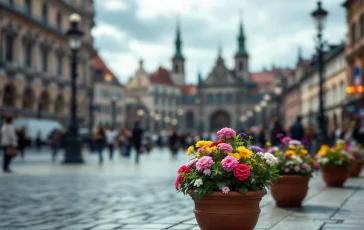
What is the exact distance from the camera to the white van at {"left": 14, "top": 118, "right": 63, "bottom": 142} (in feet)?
127

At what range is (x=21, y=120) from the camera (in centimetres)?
3869

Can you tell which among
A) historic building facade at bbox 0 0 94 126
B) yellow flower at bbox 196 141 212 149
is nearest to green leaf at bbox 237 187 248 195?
yellow flower at bbox 196 141 212 149

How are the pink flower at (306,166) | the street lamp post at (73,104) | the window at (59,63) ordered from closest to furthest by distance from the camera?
the pink flower at (306,166) → the street lamp post at (73,104) → the window at (59,63)

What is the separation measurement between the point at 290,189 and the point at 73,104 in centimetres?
1530

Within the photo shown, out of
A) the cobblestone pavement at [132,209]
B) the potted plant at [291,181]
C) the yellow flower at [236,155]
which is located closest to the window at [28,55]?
the cobblestone pavement at [132,209]

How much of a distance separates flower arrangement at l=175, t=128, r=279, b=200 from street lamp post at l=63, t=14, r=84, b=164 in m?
16.8

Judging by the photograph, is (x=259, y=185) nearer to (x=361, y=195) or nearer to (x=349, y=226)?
(x=349, y=226)

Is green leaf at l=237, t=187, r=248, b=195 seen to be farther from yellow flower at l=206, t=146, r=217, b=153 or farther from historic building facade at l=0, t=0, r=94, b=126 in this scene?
historic building facade at l=0, t=0, r=94, b=126

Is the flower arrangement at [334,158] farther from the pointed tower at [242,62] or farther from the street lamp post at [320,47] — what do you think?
the pointed tower at [242,62]

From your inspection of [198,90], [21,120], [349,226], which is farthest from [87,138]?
[198,90]

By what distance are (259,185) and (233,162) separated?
1.48ft

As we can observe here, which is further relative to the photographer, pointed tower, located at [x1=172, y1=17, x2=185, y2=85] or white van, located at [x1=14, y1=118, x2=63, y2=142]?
pointed tower, located at [x1=172, y1=17, x2=185, y2=85]

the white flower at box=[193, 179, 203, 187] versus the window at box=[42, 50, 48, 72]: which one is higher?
the window at box=[42, 50, 48, 72]

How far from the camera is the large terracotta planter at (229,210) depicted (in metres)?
5.09
